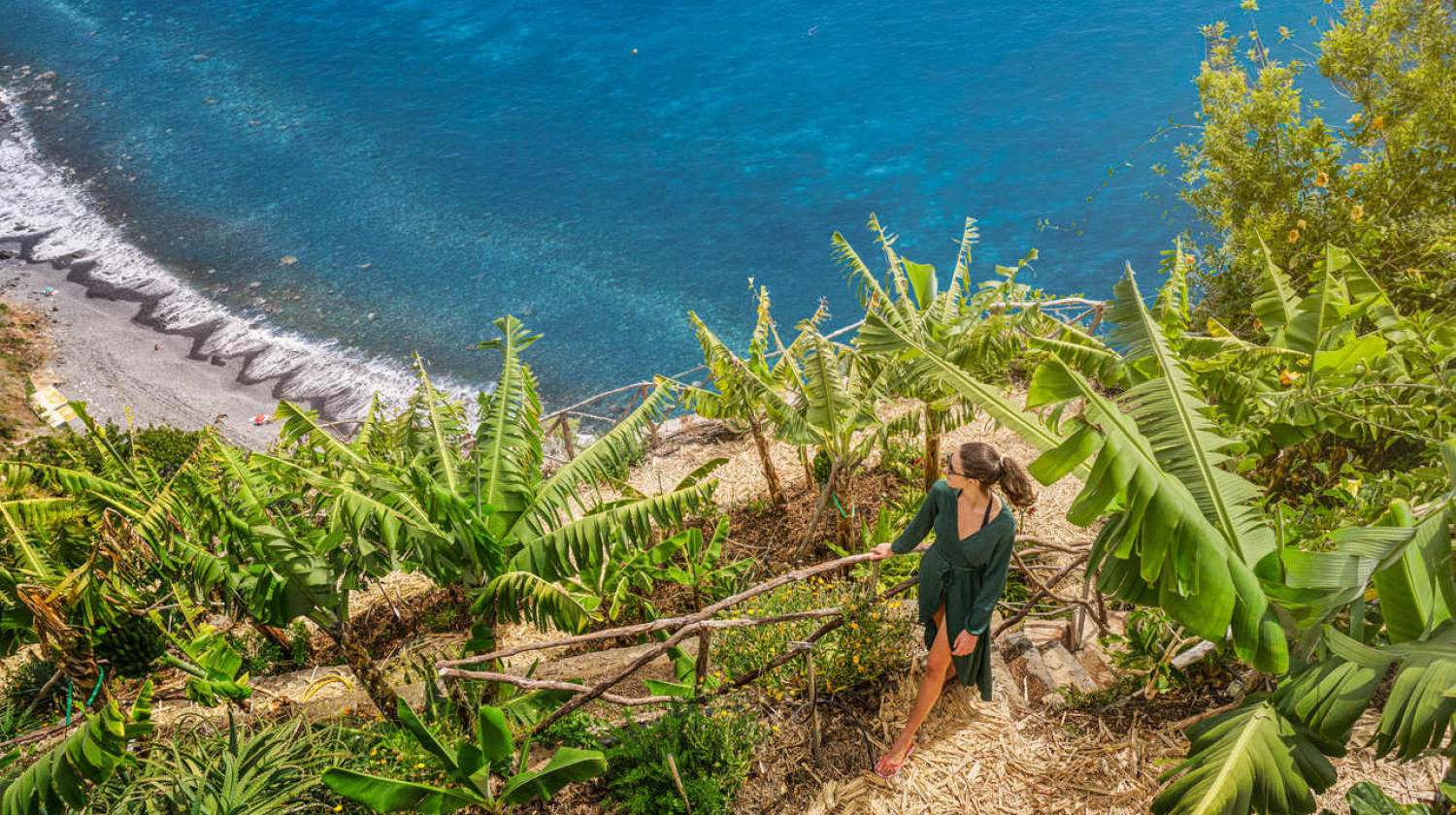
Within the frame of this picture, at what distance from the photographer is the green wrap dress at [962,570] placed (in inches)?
186

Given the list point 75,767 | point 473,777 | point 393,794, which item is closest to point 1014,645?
point 473,777

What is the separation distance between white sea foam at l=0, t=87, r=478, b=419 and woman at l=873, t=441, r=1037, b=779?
14.9 m

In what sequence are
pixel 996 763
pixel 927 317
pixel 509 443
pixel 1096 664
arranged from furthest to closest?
pixel 927 317
pixel 509 443
pixel 1096 664
pixel 996 763

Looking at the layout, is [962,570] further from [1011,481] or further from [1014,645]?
[1014,645]

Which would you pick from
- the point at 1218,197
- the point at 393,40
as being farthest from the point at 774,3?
the point at 1218,197

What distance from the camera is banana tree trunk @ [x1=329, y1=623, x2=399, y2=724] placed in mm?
5637

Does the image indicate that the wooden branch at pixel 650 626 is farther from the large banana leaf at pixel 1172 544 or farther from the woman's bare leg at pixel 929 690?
the large banana leaf at pixel 1172 544

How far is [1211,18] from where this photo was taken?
28.5 meters

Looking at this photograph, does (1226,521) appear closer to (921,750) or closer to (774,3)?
(921,750)

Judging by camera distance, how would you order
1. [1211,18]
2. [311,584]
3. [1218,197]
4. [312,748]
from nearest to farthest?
[312,748], [311,584], [1218,197], [1211,18]

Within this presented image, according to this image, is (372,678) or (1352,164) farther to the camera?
(1352,164)

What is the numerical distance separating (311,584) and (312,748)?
4.09 ft

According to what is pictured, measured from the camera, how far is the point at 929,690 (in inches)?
198

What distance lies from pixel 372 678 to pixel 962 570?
378cm
